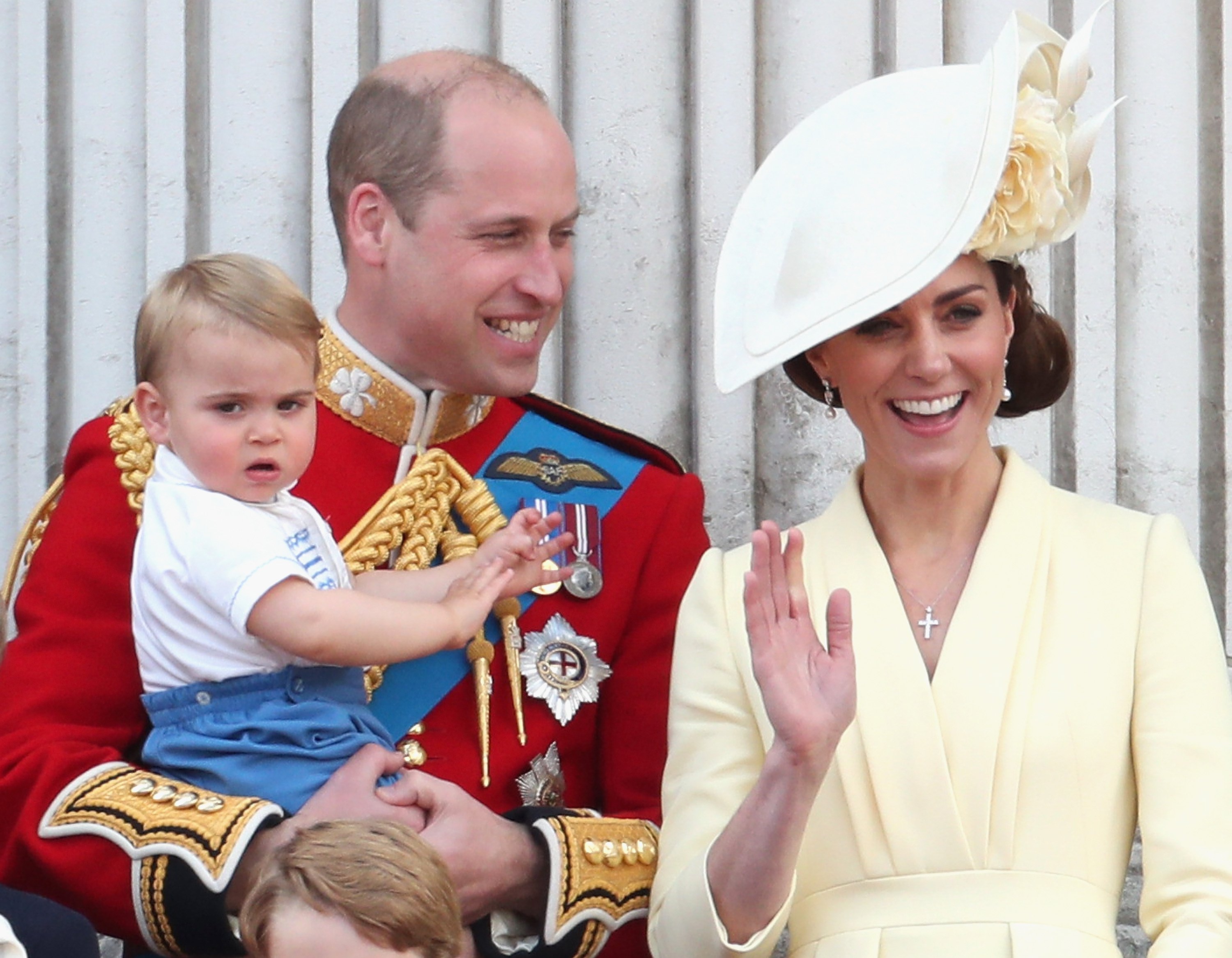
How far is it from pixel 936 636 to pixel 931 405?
276mm

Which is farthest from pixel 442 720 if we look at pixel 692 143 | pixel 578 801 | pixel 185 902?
pixel 692 143

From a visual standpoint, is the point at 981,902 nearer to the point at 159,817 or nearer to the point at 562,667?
the point at 562,667

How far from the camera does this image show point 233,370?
2.67 metres

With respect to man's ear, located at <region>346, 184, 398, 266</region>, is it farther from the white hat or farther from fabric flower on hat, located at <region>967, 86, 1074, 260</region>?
fabric flower on hat, located at <region>967, 86, 1074, 260</region>

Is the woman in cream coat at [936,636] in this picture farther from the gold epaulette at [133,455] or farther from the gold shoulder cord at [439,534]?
the gold epaulette at [133,455]

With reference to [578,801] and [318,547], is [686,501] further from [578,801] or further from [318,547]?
[318,547]

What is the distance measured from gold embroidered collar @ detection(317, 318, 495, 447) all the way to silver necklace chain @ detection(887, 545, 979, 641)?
29.1 inches

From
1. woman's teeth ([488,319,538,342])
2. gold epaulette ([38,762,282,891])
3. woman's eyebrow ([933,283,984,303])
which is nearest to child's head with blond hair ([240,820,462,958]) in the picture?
gold epaulette ([38,762,282,891])

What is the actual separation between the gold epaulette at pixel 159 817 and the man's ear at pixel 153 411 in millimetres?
417

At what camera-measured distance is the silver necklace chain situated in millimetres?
2740

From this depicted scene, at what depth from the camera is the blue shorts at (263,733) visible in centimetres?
272

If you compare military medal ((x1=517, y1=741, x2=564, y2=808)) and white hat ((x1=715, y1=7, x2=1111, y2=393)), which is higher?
white hat ((x1=715, y1=7, x2=1111, y2=393))

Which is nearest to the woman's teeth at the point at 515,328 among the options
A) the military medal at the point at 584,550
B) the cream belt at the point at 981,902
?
the military medal at the point at 584,550

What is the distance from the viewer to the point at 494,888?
2.79 m
